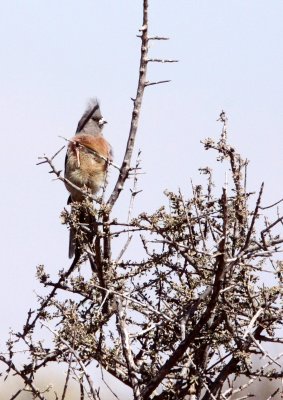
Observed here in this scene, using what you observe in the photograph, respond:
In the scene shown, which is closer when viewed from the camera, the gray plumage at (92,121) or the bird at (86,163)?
the bird at (86,163)

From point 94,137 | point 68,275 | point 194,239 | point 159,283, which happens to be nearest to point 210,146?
point 194,239

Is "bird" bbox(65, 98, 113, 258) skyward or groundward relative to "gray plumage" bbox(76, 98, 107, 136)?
groundward

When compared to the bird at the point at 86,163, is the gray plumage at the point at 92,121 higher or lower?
higher

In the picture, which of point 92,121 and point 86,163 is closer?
point 86,163

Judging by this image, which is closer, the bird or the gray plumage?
the bird

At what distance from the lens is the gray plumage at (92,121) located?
217 inches

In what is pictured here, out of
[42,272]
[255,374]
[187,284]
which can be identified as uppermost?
[42,272]

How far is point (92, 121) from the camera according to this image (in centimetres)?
560

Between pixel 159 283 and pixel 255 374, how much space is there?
534 millimetres

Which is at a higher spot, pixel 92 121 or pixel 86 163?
pixel 92 121

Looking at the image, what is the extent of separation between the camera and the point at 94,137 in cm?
539

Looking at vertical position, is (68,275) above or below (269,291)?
above

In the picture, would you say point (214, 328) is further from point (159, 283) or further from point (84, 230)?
point (84, 230)

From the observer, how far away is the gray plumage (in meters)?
5.51
